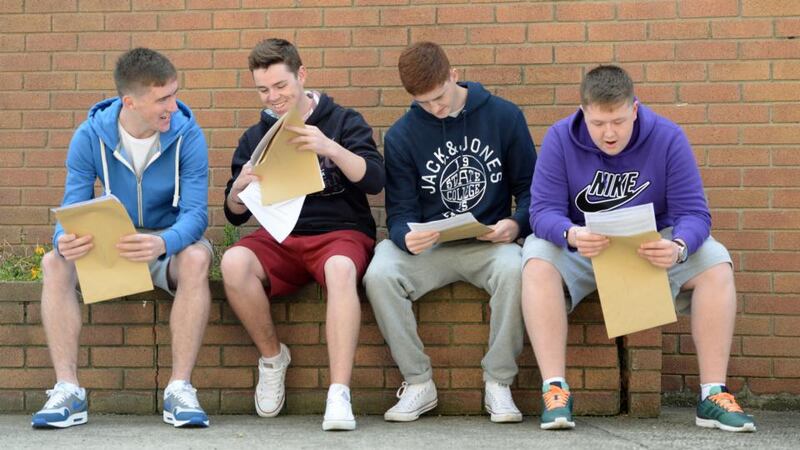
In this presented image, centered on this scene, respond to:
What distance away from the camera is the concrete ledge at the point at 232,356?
497cm

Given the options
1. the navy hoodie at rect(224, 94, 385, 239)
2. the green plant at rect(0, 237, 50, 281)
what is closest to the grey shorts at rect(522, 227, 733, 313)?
the navy hoodie at rect(224, 94, 385, 239)

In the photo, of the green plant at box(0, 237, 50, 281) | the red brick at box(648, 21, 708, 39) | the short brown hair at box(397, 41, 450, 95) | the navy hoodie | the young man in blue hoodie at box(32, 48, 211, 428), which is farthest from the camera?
the red brick at box(648, 21, 708, 39)

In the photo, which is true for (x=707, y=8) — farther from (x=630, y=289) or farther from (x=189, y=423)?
(x=189, y=423)

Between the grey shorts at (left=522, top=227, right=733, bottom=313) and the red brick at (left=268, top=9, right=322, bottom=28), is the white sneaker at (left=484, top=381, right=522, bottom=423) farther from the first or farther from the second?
the red brick at (left=268, top=9, right=322, bottom=28)

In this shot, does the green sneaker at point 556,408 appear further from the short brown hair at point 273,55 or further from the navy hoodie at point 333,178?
the short brown hair at point 273,55

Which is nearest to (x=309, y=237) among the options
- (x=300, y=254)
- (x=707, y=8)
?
(x=300, y=254)

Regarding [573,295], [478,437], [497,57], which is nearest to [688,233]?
[573,295]

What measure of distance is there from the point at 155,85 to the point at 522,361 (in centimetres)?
195

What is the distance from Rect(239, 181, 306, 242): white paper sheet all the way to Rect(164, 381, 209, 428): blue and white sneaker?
0.73m

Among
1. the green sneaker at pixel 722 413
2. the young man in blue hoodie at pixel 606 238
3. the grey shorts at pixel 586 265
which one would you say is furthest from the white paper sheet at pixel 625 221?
the green sneaker at pixel 722 413

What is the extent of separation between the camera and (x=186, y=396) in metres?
4.64

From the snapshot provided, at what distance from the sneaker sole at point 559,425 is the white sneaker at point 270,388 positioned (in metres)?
1.16

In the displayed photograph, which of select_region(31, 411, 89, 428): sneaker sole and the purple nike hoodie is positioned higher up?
the purple nike hoodie

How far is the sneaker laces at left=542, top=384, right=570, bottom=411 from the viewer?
4449mm
